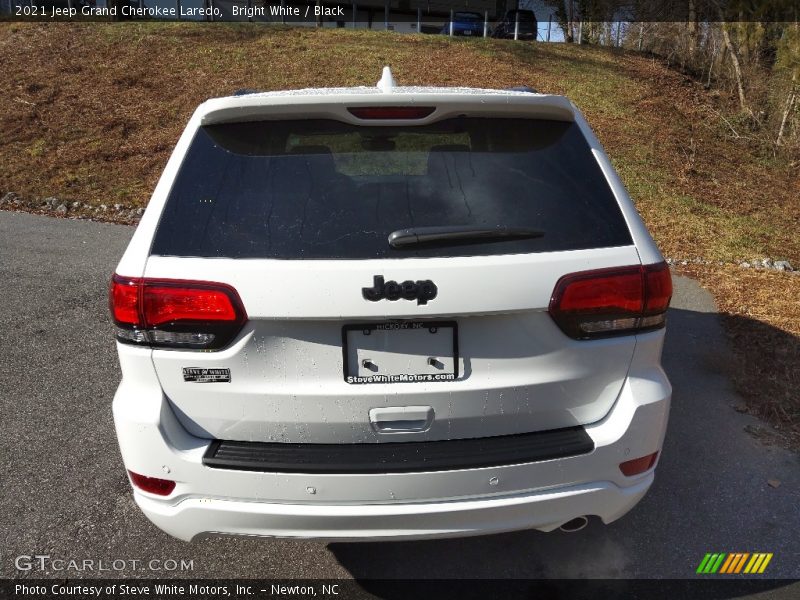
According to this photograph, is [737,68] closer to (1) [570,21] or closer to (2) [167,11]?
(1) [570,21]

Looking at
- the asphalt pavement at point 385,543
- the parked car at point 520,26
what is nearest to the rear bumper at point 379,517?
the asphalt pavement at point 385,543

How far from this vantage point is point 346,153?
2.39 m

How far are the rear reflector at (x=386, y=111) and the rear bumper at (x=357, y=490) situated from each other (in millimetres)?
1093

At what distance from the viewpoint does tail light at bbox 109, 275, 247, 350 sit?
2.10 metres

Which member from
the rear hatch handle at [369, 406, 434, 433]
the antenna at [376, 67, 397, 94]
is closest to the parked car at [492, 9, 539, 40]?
the antenna at [376, 67, 397, 94]

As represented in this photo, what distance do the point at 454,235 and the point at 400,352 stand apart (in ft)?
1.36

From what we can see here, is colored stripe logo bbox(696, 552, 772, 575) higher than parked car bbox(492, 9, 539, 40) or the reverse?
the reverse

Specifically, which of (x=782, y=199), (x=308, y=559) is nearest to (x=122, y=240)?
(x=308, y=559)

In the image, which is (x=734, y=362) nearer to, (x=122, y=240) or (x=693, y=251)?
(x=693, y=251)

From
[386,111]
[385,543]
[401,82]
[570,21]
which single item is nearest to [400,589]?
[385,543]

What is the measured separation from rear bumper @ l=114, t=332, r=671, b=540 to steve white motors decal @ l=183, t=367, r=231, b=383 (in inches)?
5.4

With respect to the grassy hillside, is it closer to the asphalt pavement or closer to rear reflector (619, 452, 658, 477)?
the asphalt pavement

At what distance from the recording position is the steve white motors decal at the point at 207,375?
2.15 m

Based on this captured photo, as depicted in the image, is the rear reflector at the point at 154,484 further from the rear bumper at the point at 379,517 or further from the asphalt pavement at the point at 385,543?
the asphalt pavement at the point at 385,543
